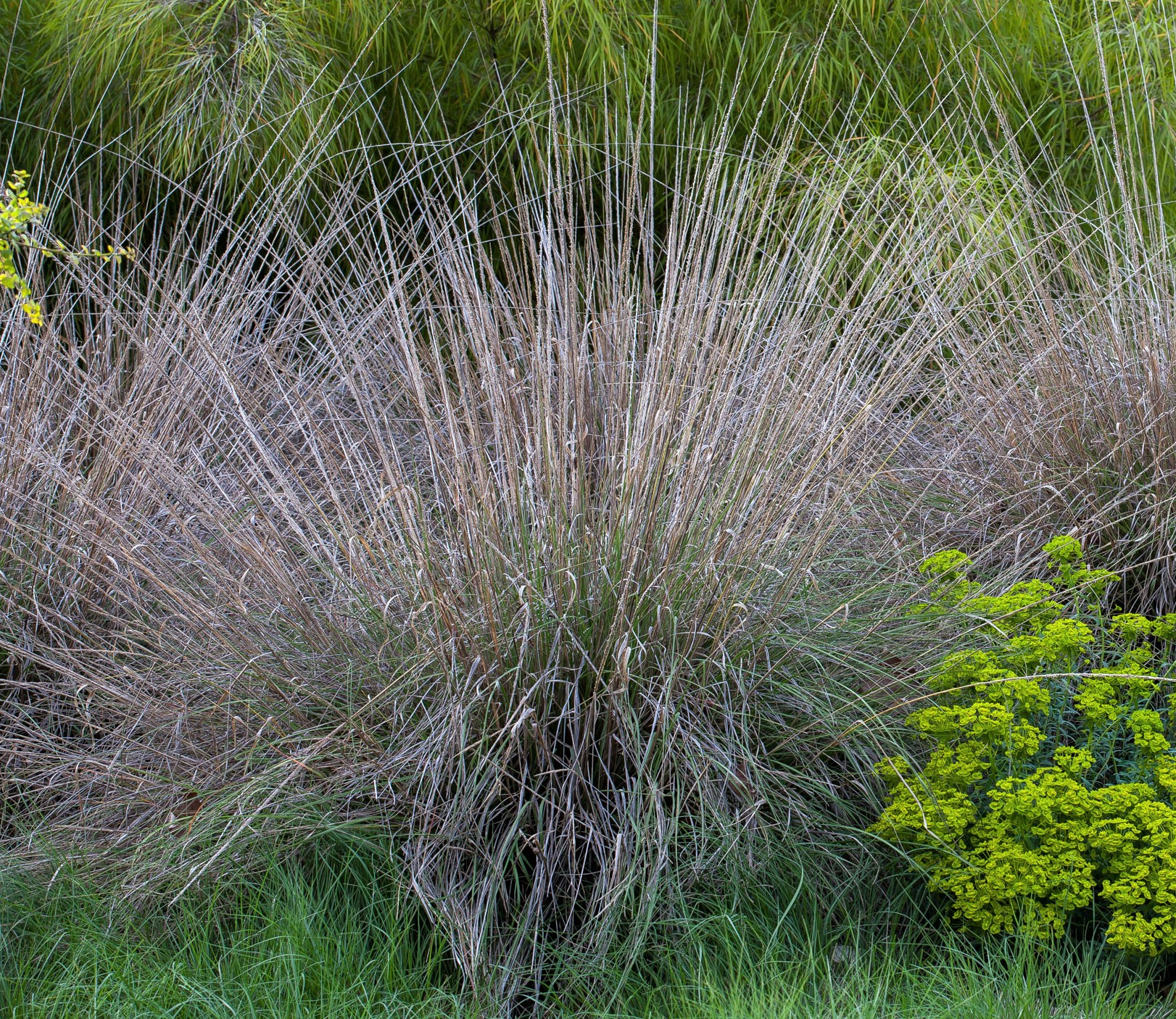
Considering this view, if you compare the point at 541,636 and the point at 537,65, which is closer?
the point at 541,636

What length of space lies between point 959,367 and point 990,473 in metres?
0.28

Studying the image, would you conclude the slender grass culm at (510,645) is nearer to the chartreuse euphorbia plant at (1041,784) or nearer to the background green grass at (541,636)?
the background green grass at (541,636)

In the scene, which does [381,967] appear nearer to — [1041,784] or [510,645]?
[510,645]

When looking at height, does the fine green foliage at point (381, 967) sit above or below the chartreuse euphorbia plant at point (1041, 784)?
below

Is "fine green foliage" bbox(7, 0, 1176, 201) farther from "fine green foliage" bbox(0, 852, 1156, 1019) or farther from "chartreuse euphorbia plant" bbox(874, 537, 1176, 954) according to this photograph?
"fine green foliage" bbox(0, 852, 1156, 1019)

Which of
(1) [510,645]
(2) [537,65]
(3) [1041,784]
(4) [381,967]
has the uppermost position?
(2) [537,65]

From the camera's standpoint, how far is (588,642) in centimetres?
189

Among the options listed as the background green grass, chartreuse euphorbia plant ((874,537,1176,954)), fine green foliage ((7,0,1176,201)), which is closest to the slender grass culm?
the background green grass

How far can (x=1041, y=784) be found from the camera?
1.77 metres

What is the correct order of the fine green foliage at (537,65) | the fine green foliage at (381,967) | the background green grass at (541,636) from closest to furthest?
the fine green foliage at (381,967) → the background green grass at (541,636) → the fine green foliage at (537,65)

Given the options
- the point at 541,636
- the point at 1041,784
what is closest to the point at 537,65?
the point at 541,636

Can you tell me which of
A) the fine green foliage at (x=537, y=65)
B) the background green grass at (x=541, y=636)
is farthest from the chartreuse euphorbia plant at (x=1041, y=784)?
the fine green foliage at (x=537, y=65)

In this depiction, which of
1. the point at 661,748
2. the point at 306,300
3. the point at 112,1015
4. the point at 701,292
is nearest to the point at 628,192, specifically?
the point at 701,292

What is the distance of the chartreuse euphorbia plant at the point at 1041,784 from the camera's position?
168cm
